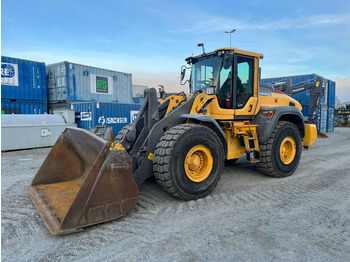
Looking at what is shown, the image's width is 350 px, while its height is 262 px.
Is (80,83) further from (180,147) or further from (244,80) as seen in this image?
(180,147)

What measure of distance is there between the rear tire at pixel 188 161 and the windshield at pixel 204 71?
1.47 meters

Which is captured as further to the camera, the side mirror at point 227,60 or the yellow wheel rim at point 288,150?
the yellow wheel rim at point 288,150

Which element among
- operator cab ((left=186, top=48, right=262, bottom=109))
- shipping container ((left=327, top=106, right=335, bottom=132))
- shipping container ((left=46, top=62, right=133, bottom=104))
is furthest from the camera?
shipping container ((left=327, top=106, right=335, bottom=132))

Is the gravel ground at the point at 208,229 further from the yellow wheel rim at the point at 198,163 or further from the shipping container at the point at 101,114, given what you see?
the shipping container at the point at 101,114

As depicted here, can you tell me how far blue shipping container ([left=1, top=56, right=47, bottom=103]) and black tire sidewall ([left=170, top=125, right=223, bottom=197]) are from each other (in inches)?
491

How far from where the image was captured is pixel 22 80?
13.7 meters

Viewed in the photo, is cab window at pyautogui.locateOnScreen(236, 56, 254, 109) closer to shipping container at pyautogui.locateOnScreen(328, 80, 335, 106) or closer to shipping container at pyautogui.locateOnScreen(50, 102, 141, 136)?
shipping container at pyautogui.locateOnScreen(50, 102, 141, 136)

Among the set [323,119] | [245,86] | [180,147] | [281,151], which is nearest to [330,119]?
[323,119]

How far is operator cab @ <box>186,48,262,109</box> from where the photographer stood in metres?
5.19

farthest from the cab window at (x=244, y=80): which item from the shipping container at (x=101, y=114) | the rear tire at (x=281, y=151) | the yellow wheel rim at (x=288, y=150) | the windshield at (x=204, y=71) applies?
the shipping container at (x=101, y=114)

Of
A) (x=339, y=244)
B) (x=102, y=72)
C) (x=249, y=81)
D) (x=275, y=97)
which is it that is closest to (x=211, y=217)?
(x=339, y=244)

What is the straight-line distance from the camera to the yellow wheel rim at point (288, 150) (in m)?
5.97

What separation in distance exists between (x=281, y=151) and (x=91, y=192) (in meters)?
4.40

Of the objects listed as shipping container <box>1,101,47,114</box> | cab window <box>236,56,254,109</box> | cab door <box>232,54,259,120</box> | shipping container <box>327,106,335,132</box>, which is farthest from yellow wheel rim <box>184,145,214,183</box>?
shipping container <box>327,106,335,132</box>
